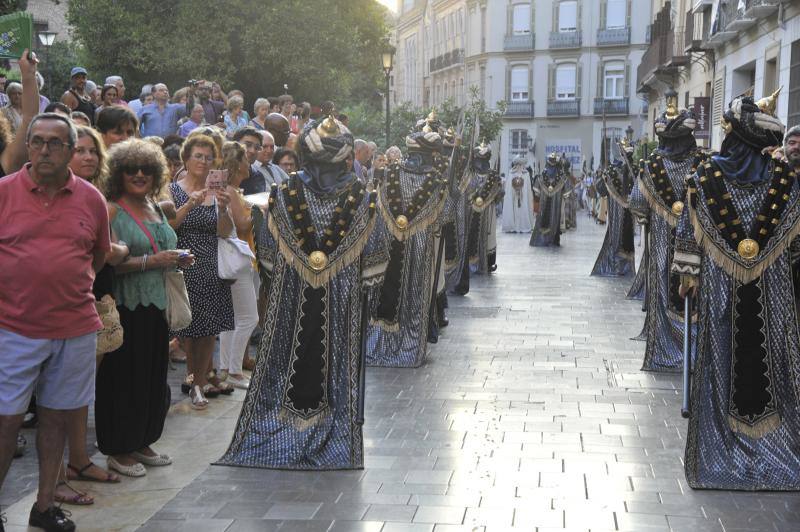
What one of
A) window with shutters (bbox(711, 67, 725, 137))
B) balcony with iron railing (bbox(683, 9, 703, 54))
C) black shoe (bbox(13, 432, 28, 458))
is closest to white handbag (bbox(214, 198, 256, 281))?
black shoe (bbox(13, 432, 28, 458))

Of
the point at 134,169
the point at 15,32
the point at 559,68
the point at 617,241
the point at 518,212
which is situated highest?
the point at 559,68

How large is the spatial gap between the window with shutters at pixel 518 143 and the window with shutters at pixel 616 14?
7503 mm

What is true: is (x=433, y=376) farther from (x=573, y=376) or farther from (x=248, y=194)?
(x=248, y=194)

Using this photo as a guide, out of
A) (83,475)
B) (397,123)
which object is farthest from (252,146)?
(397,123)

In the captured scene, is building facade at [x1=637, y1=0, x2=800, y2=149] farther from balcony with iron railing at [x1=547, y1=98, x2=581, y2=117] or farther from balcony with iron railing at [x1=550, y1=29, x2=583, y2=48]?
balcony with iron railing at [x1=550, y1=29, x2=583, y2=48]

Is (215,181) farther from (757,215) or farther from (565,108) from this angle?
(565,108)

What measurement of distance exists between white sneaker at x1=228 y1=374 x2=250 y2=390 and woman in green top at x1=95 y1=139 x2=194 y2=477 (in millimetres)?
2253

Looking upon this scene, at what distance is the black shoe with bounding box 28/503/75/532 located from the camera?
5246mm

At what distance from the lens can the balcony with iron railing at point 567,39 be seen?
200 feet

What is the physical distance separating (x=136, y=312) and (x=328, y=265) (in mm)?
1139

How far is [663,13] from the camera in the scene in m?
39.0

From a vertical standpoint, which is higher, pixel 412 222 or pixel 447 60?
pixel 447 60

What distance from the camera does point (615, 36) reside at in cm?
6003

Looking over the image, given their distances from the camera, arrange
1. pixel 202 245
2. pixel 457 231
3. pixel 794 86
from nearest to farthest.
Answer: pixel 202 245 → pixel 457 231 → pixel 794 86
